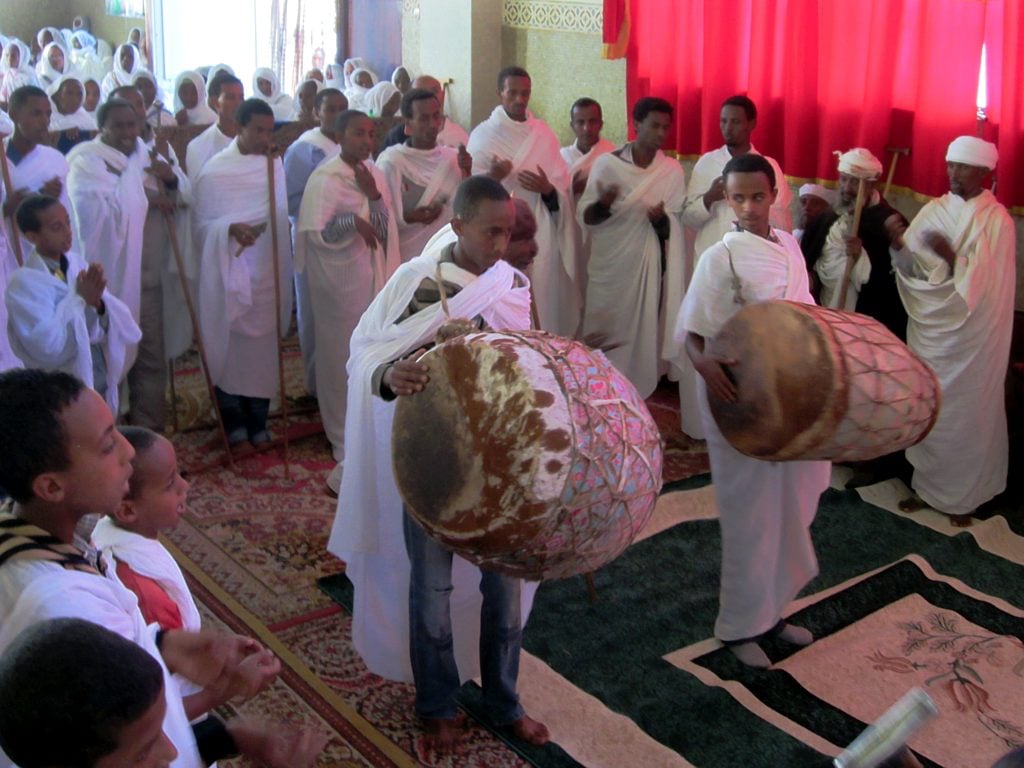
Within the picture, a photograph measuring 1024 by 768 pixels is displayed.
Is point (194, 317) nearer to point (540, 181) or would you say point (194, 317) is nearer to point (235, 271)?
point (235, 271)

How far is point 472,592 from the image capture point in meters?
3.90

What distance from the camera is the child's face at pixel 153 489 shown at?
2.44 meters

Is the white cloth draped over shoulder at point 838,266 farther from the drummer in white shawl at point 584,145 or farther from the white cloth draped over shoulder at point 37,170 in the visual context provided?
the white cloth draped over shoulder at point 37,170

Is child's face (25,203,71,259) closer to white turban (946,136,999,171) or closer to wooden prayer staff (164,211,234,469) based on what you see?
wooden prayer staff (164,211,234,469)

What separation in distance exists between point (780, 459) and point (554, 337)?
991 mm

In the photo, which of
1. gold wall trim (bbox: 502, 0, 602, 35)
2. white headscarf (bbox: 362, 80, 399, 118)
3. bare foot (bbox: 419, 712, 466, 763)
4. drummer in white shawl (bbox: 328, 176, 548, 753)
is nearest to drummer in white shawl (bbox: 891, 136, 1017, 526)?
drummer in white shawl (bbox: 328, 176, 548, 753)

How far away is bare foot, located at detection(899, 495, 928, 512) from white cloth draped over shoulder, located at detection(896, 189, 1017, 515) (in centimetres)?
5

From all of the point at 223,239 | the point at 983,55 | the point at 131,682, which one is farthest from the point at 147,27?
the point at 131,682

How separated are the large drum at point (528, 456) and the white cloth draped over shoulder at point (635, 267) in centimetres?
403

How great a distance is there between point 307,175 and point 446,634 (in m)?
4.25

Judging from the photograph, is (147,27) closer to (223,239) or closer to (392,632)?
(223,239)

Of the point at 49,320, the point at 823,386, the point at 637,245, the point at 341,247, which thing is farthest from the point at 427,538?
the point at 637,245

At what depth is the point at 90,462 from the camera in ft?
6.57

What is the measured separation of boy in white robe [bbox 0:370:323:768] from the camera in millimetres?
1801
